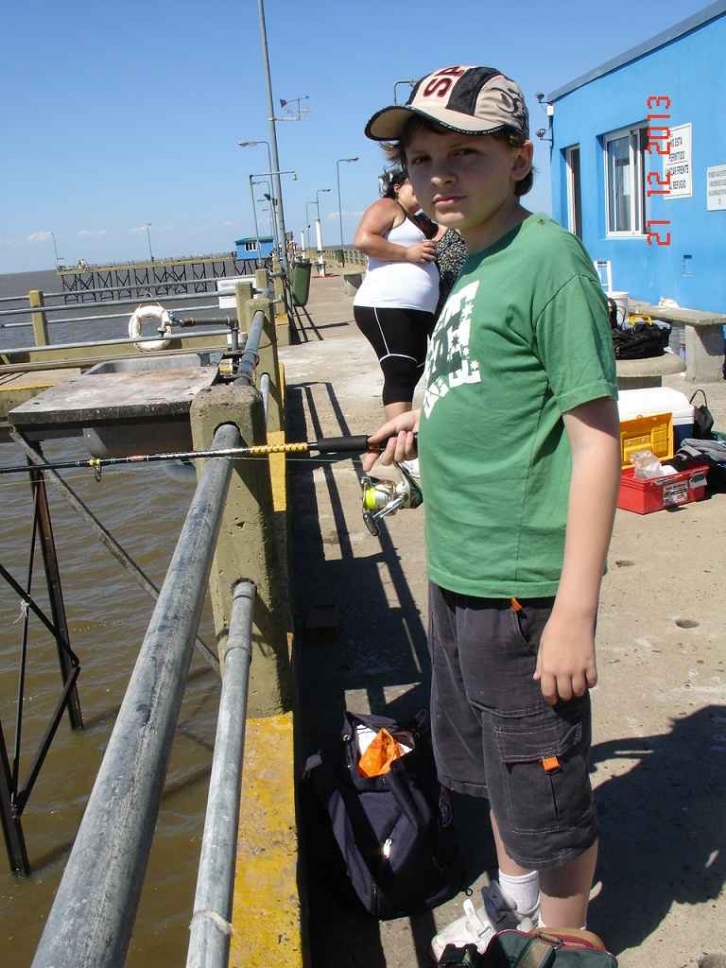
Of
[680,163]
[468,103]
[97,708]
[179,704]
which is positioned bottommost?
[97,708]

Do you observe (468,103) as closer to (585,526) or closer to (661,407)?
(585,526)

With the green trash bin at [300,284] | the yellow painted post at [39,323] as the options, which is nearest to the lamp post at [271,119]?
the green trash bin at [300,284]

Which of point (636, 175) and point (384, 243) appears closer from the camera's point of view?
point (384, 243)

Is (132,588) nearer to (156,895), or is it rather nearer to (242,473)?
(156,895)

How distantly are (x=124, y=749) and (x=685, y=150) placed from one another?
11.1 metres

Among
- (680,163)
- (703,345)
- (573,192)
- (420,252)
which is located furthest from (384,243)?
(573,192)

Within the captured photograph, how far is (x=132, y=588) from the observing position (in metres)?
8.12

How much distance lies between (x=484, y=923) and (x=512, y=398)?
1.34 metres

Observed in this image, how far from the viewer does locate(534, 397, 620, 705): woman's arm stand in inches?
66.7

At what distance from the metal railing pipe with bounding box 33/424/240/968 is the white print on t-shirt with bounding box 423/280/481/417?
0.77 meters

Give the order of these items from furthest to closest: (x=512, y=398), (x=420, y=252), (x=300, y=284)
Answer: (x=300, y=284)
(x=420, y=252)
(x=512, y=398)

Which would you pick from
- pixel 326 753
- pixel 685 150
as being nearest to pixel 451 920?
pixel 326 753

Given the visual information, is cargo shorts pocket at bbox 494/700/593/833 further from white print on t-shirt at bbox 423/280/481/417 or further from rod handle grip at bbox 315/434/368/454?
rod handle grip at bbox 315/434/368/454

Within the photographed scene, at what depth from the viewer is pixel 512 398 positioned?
1.80 m
